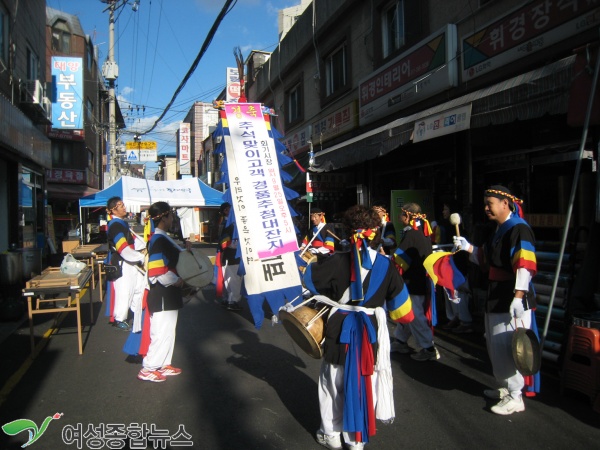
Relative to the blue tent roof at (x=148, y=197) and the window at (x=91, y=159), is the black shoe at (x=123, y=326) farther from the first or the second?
the window at (x=91, y=159)

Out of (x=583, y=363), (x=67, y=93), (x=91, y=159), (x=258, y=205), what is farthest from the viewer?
(x=91, y=159)

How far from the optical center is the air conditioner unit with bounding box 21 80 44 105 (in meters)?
11.5

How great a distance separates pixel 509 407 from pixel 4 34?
1274cm

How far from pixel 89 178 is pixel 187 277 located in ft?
87.7

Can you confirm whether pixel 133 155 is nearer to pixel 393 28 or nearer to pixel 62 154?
pixel 62 154

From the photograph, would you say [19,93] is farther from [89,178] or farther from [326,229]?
[89,178]

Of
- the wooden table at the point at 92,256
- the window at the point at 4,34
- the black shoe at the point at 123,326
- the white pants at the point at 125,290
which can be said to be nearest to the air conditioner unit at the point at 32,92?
the window at the point at 4,34

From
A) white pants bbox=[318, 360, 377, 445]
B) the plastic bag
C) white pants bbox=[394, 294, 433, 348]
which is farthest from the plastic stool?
the plastic bag

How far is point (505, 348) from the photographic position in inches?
145

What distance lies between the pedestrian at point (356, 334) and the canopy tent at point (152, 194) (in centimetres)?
1119

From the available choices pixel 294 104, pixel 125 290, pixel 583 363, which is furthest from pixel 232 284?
pixel 294 104

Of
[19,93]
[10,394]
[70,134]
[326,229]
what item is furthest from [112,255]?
[70,134]

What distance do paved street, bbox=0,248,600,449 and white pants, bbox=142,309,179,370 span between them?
0.23 metres

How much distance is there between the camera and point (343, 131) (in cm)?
1143
